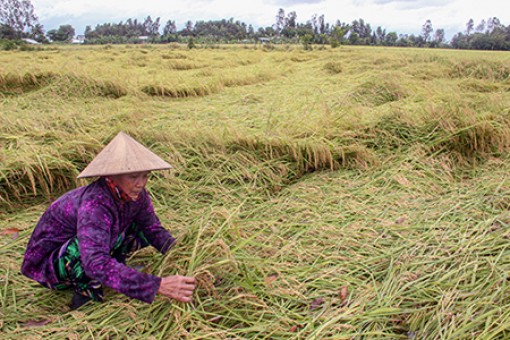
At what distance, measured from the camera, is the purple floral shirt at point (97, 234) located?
1.26 metres

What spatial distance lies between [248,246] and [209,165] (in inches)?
39.3

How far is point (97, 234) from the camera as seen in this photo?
132 cm

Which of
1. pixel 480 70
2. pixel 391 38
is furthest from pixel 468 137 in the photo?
pixel 391 38

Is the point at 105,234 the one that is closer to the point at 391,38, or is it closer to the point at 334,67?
the point at 334,67

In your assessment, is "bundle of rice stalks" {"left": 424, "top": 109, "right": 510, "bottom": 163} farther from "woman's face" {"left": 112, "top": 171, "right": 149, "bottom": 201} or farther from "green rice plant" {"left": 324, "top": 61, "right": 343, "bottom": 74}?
"green rice plant" {"left": 324, "top": 61, "right": 343, "bottom": 74}

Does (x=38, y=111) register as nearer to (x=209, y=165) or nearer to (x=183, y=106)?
(x=183, y=106)

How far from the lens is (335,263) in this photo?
5.07 ft

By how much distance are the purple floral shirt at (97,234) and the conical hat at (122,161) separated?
79mm

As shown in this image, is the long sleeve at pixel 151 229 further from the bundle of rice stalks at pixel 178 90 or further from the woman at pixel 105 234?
the bundle of rice stalks at pixel 178 90

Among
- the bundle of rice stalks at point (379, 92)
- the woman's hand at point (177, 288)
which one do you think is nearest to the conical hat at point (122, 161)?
the woman's hand at point (177, 288)

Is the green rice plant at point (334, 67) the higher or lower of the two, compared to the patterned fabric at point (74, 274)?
higher

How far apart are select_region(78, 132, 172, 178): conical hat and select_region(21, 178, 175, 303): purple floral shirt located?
0.08m

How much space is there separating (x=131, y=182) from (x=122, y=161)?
3.2 inches

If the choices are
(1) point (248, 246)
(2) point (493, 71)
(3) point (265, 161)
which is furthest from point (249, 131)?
(2) point (493, 71)
